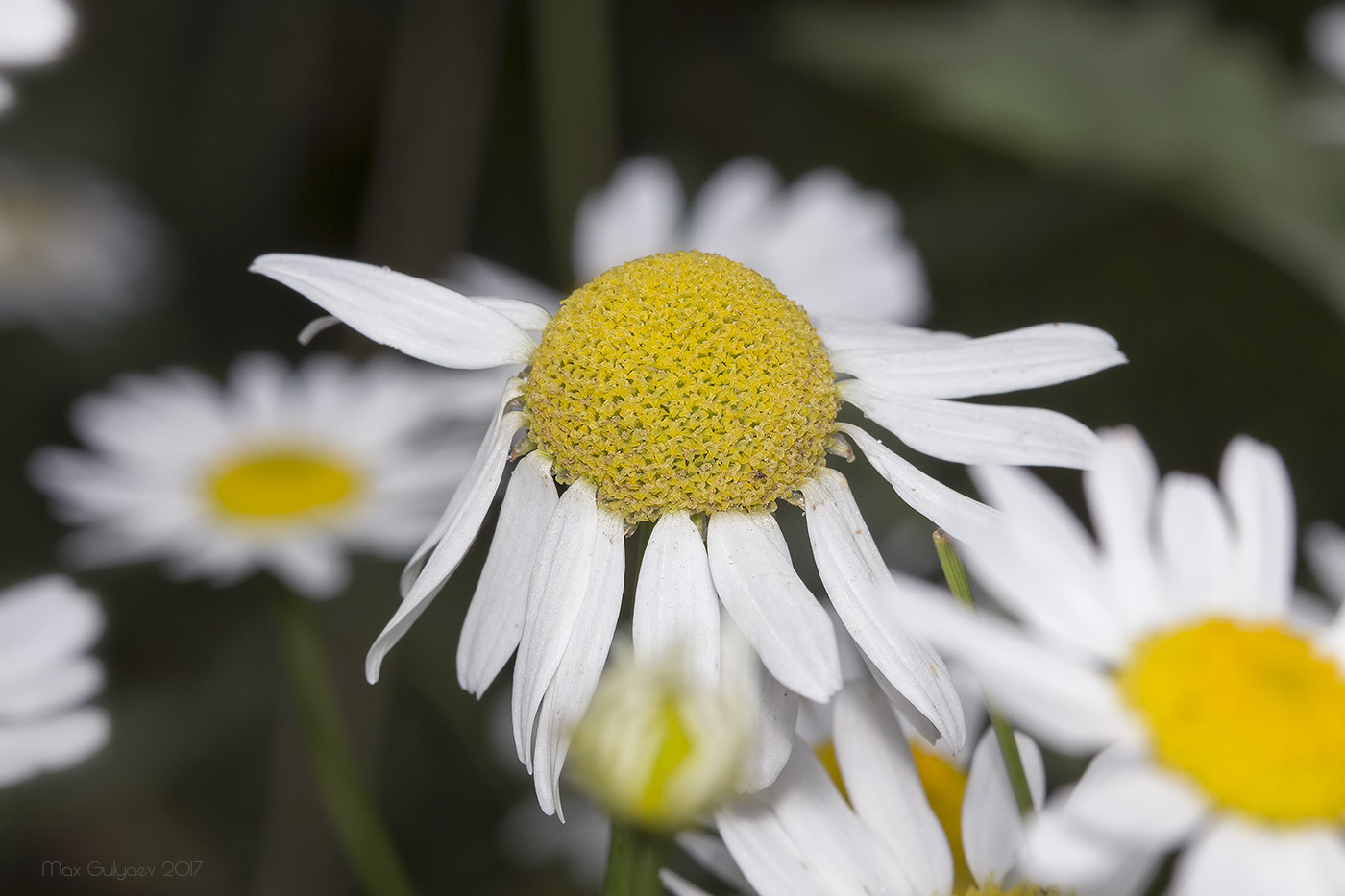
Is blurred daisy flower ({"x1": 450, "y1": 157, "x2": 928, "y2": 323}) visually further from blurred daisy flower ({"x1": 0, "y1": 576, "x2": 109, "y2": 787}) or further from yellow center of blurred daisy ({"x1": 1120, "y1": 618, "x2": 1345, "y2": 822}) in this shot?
yellow center of blurred daisy ({"x1": 1120, "y1": 618, "x2": 1345, "y2": 822})

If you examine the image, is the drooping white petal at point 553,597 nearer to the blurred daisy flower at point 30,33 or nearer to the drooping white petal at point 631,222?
the blurred daisy flower at point 30,33

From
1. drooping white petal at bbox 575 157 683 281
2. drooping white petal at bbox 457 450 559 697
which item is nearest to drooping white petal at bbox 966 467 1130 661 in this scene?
drooping white petal at bbox 457 450 559 697

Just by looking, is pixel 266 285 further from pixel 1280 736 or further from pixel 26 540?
pixel 1280 736

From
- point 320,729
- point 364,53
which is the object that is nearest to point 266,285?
point 364,53

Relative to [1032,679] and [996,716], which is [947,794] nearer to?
[996,716]

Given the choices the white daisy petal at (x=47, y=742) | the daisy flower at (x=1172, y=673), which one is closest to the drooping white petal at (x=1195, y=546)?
the daisy flower at (x=1172, y=673)

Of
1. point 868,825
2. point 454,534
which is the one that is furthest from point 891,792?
point 454,534
